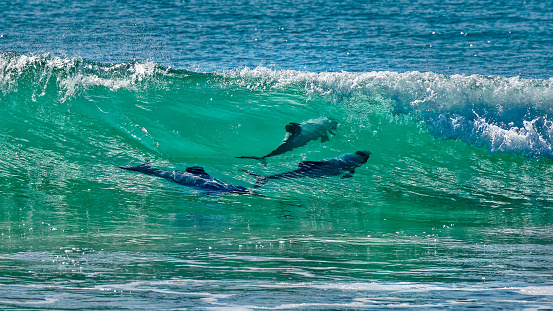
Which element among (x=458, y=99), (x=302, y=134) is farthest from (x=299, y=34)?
(x=302, y=134)

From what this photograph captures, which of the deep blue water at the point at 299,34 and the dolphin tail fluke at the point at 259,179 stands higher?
the deep blue water at the point at 299,34

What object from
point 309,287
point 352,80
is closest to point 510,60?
point 352,80

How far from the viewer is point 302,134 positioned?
9.95 m

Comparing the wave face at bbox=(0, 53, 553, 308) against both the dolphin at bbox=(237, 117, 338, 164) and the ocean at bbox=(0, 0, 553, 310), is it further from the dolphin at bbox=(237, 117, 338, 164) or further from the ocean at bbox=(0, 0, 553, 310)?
the dolphin at bbox=(237, 117, 338, 164)

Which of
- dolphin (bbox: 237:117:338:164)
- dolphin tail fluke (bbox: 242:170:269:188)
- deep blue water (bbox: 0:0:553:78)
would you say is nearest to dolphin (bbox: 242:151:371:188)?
dolphin tail fluke (bbox: 242:170:269:188)

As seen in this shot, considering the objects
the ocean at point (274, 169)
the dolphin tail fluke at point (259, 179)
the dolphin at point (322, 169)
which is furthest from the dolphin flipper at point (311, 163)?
the dolphin tail fluke at point (259, 179)

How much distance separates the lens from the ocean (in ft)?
13.4

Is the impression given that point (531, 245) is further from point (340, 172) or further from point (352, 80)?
point (352, 80)

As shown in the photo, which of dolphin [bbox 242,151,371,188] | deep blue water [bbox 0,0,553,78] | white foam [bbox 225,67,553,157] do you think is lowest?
dolphin [bbox 242,151,371,188]

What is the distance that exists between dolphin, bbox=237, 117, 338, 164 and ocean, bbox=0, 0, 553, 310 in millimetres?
138

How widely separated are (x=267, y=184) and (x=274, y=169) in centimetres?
72

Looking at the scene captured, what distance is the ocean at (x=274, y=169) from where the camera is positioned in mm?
4078

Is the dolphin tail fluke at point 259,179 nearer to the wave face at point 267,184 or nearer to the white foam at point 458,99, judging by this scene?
the wave face at point 267,184

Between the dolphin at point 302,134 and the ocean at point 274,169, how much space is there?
14 cm
